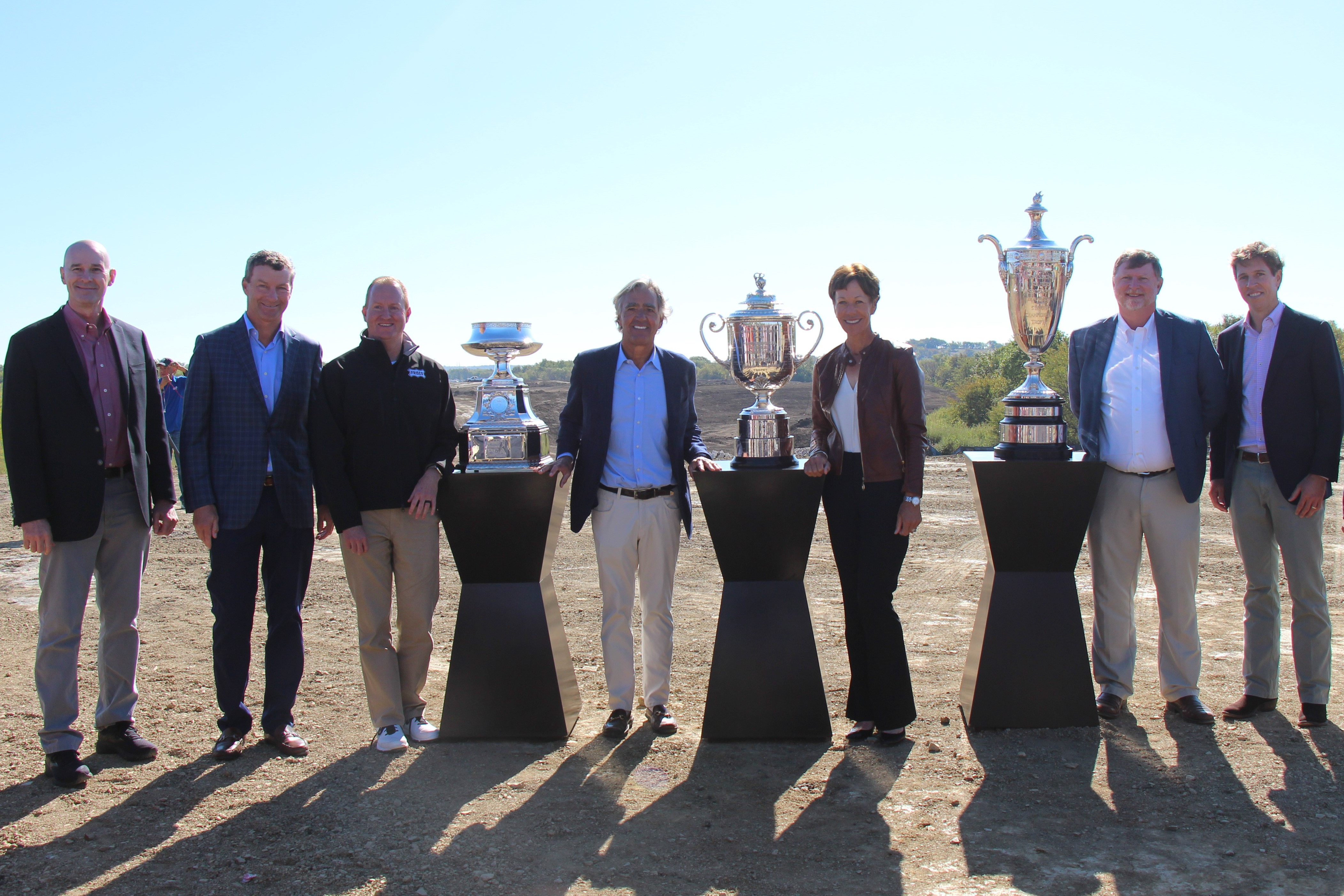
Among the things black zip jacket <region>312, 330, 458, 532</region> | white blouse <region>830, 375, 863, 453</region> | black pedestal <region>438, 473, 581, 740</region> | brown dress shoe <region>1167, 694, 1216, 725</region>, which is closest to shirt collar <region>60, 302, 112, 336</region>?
black zip jacket <region>312, 330, 458, 532</region>

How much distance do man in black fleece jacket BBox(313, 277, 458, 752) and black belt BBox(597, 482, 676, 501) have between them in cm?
67

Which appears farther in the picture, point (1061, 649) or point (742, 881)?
point (1061, 649)

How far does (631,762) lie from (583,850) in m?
0.74

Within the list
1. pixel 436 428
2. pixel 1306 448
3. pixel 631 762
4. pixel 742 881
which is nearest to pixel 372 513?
pixel 436 428

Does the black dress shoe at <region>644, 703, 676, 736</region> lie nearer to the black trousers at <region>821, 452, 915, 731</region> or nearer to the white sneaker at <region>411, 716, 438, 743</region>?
the black trousers at <region>821, 452, 915, 731</region>

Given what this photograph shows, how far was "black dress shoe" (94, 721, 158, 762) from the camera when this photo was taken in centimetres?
375

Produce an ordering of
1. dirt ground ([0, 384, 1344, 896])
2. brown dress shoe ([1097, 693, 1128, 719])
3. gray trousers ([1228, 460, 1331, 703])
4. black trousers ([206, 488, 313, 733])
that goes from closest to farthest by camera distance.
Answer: dirt ground ([0, 384, 1344, 896]) → black trousers ([206, 488, 313, 733]) → gray trousers ([1228, 460, 1331, 703]) → brown dress shoe ([1097, 693, 1128, 719])

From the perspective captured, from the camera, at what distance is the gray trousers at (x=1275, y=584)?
3967mm

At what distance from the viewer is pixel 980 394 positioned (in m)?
25.5

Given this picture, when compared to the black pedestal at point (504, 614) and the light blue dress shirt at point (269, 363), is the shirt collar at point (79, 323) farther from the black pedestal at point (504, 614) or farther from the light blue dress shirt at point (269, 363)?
the black pedestal at point (504, 614)

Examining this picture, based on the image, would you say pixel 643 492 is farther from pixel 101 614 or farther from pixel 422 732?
pixel 101 614

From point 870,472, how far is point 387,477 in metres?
1.82

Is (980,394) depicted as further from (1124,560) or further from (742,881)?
(742,881)

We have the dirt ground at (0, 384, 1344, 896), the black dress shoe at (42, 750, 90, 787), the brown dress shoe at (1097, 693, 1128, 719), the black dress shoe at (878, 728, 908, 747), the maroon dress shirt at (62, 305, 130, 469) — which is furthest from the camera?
the brown dress shoe at (1097, 693, 1128, 719)
